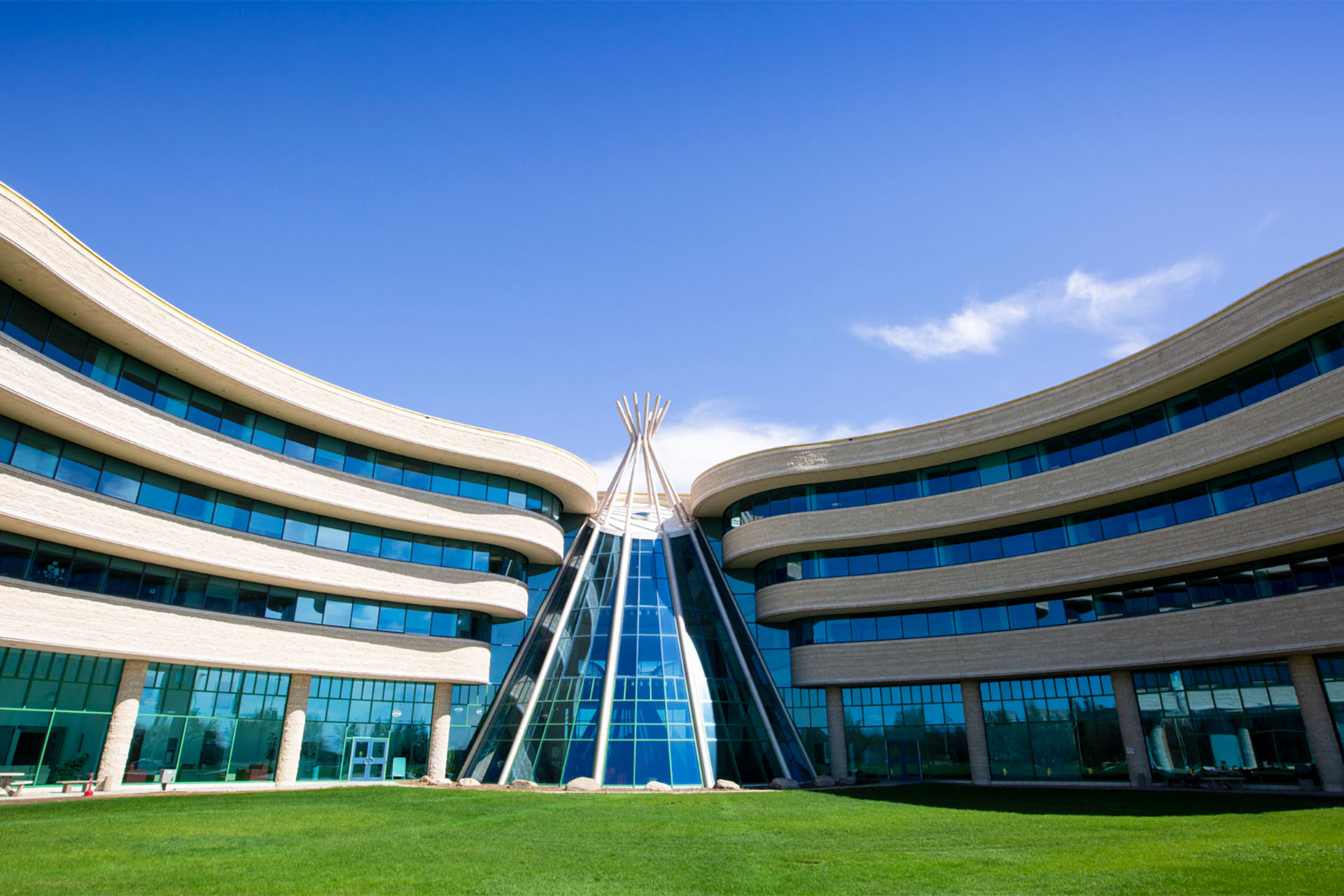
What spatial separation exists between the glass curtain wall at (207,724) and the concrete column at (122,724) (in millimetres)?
451

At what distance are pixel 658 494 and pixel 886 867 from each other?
3800 centimetres

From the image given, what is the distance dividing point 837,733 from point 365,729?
22295 millimetres

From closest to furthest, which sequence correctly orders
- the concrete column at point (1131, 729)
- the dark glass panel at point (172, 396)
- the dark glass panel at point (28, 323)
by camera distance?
the dark glass panel at point (28, 323) < the dark glass panel at point (172, 396) < the concrete column at point (1131, 729)

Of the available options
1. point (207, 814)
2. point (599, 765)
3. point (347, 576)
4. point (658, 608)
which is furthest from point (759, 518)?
point (207, 814)

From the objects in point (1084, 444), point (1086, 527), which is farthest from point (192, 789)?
point (1084, 444)

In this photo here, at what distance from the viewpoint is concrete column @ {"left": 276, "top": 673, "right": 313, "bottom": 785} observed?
32.2m

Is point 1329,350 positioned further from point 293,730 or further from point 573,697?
point 293,730

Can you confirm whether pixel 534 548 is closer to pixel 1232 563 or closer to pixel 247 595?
pixel 247 595

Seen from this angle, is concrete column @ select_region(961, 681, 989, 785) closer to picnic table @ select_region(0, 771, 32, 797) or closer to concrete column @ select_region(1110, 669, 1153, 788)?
concrete column @ select_region(1110, 669, 1153, 788)

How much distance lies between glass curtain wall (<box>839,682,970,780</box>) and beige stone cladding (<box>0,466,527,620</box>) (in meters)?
17.9

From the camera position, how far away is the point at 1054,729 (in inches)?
1339

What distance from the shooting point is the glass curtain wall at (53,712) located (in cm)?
2589

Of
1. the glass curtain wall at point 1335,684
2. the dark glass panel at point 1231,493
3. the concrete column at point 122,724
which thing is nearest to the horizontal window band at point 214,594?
the concrete column at point 122,724

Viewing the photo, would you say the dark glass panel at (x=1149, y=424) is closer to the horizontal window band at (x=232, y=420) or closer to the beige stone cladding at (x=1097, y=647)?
the beige stone cladding at (x=1097, y=647)
